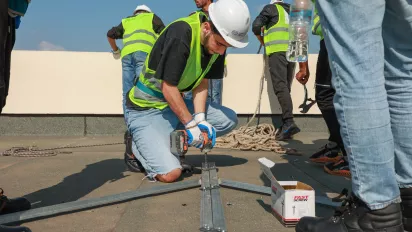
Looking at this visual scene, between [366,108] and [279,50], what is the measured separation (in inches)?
148

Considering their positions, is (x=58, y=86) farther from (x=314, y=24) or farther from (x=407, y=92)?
(x=407, y=92)

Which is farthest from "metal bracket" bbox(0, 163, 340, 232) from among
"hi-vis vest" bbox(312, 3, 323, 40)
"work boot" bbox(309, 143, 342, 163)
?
"hi-vis vest" bbox(312, 3, 323, 40)

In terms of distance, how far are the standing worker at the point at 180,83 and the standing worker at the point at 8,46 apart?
955mm

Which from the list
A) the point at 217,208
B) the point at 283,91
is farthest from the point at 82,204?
the point at 283,91

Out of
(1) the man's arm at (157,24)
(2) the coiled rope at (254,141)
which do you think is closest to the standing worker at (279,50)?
(2) the coiled rope at (254,141)

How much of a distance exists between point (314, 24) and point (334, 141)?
3.07ft

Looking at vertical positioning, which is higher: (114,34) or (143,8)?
(143,8)

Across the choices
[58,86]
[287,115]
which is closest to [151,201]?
[287,115]

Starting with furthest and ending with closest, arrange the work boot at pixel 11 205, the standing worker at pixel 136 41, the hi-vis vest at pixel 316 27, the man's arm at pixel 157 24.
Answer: the man's arm at pixel 157 24
the standing worker at pixel 136 41
the hi-vis vest at pixel 316 27
the work boot at pixel 11 205

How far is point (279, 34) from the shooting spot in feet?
15.9

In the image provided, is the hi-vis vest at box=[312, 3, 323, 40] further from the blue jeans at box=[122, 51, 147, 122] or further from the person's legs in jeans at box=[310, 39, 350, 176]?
the blue jeans at box=[122, 51, 147, 122]

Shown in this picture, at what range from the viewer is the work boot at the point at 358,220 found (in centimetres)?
124

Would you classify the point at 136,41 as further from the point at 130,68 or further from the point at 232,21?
the point at 232,21

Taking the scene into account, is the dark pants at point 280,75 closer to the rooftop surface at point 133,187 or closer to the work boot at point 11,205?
the rooftop surface at point 133,187
